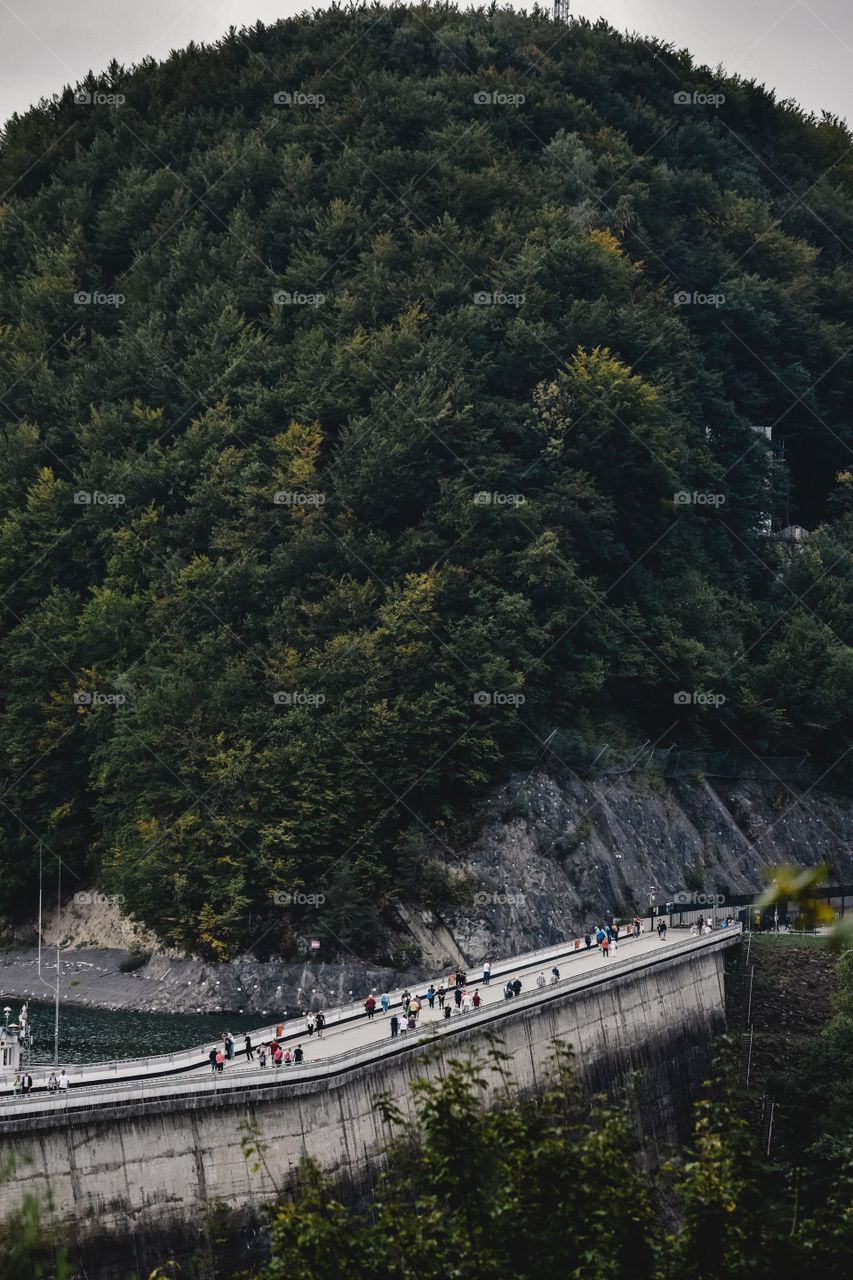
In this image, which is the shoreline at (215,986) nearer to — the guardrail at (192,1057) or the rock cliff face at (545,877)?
the rock cliff face at (545,877)

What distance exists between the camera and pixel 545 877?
91.7 meters

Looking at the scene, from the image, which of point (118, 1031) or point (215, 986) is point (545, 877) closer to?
point (215, 986)

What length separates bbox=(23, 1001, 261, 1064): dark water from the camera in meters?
76.6

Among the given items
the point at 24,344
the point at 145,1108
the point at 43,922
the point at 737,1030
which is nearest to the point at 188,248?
the point at 24,344

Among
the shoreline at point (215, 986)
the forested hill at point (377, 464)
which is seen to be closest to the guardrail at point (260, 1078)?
the shoreline at point (215, 986)

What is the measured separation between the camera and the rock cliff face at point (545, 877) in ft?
287

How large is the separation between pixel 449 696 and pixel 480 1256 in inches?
2541

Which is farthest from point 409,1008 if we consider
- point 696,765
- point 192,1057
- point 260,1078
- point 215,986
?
point 696,765

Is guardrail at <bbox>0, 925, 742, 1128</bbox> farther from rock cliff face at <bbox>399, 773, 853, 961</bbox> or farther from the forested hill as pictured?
the forested hill

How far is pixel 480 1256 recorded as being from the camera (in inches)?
1230

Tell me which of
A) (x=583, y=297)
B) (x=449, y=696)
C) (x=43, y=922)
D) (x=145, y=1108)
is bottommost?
(x=145, y=1108)

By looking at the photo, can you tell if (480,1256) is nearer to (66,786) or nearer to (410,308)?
(66,786)

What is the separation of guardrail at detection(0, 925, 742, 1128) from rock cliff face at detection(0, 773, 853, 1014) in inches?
765

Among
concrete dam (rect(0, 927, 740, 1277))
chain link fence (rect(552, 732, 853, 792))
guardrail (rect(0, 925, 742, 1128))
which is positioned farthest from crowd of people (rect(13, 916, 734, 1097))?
chain link fence (rect(552, 732, 853, 792))
